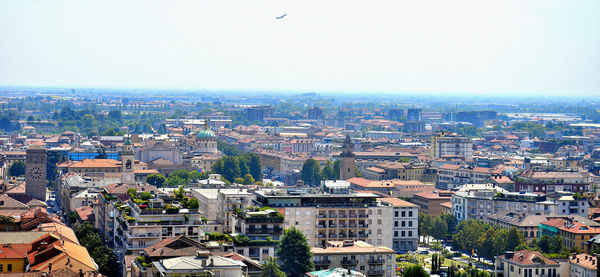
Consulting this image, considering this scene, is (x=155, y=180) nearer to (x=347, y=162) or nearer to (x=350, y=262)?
(x=347, y=162)

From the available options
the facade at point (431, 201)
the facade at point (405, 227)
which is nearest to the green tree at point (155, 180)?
the facade at point (431, 201)

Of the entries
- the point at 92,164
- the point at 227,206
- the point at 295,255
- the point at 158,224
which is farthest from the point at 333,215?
the point at 92,164

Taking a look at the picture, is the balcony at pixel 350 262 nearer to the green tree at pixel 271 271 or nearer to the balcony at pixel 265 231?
the balcony at pixel 265 231

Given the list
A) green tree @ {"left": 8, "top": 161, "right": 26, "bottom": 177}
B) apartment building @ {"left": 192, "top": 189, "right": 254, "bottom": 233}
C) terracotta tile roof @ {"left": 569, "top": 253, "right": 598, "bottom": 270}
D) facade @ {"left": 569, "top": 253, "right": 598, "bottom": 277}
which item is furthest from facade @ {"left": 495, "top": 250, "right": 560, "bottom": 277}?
green tree @ {"left": 8, "top": 161, "right": 26, "bottom": 177}

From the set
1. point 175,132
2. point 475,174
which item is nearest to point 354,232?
point 475,174

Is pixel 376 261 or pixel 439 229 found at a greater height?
pixel 376 261
